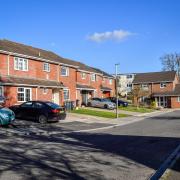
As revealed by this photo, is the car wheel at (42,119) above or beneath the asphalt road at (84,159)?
above

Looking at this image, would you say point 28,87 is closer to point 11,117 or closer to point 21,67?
point 21,67

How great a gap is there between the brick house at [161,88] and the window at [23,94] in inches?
1440

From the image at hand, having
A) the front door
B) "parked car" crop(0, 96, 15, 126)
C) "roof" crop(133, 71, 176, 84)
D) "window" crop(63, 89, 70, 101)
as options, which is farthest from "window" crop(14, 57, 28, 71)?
"roof" crop(133, 71, 176, 84)

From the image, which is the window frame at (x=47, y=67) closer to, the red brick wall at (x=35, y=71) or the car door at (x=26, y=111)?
the red brick wall at (x=35, y=71)

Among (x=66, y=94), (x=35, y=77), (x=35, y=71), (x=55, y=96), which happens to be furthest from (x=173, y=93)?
(x=35, y=71)

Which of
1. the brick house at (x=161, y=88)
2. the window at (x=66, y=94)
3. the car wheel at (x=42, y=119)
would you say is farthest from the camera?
the brick house at (x=161, y=88)

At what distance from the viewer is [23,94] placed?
31281 mm

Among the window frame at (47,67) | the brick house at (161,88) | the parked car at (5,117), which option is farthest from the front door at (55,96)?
the brick house at (161,88)

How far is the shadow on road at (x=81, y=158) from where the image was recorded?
28.5 feet

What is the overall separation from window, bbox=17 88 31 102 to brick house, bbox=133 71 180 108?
36.6 meters

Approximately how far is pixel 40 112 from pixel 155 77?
49.9 meters

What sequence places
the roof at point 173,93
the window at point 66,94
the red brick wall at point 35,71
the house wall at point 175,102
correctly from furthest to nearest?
1. the roof at point 173,93
2. the house wall at point 175,102
3. the window at point 66,94
4. the red brick wall at point 35,71

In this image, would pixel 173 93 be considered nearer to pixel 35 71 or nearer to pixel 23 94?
pixel 35 71

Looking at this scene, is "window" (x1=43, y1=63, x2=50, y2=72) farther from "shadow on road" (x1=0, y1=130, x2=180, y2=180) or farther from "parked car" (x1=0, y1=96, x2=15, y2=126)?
"shadow on road" (x1=0, y1=130, x2=180, y2=180)
